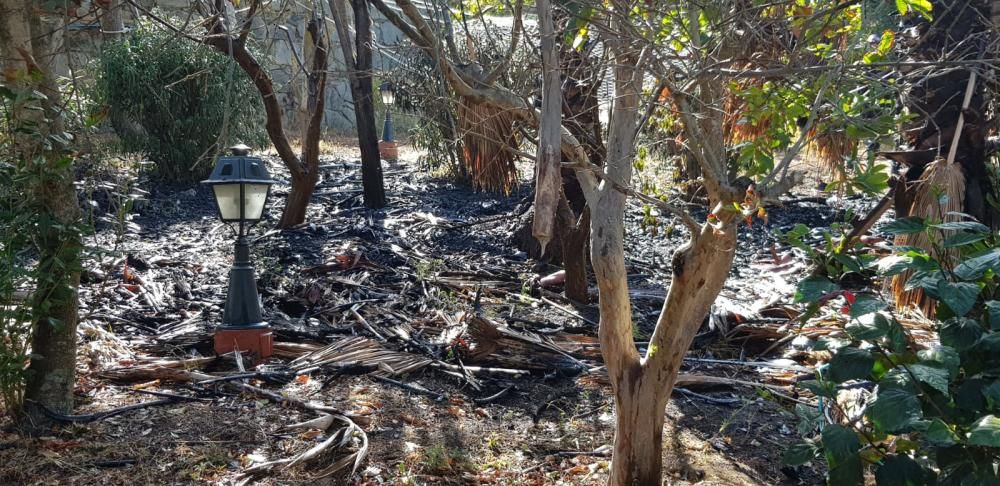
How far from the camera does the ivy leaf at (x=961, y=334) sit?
9.12 feet

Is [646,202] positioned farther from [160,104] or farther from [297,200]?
[160,104]

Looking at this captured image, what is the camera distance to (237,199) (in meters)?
5.75

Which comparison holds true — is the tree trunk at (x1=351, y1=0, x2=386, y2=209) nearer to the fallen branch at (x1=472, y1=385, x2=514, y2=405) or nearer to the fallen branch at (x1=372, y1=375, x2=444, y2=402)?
the fallen branch at (x1=372, y1=375, x2=444, y2=402)

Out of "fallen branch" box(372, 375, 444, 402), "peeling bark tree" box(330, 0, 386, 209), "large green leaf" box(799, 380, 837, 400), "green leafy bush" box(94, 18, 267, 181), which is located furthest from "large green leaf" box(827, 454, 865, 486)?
"green leafy bush" box(94, 18, 267, 181)

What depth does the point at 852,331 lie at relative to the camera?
289cm

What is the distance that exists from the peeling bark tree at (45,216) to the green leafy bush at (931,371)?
133 inches

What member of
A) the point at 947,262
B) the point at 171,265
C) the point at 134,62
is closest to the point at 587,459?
the point at 947,262

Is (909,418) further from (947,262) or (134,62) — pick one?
(134,62)

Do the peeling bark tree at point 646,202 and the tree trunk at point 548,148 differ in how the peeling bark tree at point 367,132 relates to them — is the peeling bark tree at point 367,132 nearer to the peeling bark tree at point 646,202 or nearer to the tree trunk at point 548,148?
the peeling bark tree at point 646,202

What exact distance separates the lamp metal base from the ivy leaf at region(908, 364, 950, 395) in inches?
159

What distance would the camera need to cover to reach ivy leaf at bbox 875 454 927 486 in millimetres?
2807

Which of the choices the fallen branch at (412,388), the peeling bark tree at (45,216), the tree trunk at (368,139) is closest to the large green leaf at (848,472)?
the fallen branch at (412,388)

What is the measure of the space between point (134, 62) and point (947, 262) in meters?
11.3

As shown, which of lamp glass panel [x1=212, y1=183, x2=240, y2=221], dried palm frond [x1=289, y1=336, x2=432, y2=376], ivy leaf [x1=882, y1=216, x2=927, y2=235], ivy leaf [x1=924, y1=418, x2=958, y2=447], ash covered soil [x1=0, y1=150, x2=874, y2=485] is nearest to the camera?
ivy leaf [x1=924, y1=418, x2=958, y2=447]
